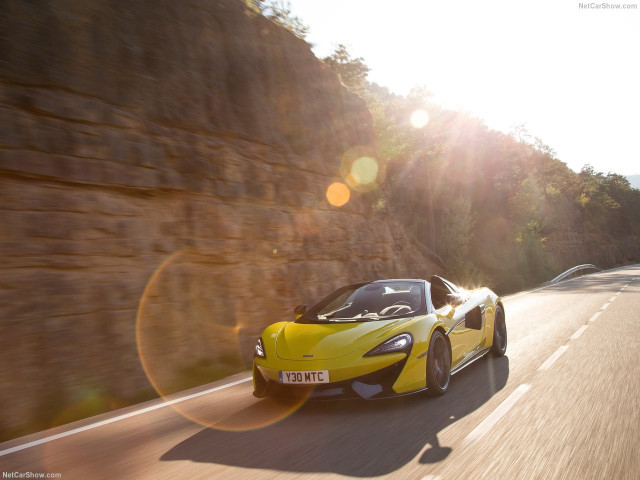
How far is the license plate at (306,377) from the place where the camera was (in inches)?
204

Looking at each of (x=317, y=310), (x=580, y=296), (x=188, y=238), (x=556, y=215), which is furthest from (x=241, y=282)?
(x=556, y=215)

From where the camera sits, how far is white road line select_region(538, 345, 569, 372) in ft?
23.6

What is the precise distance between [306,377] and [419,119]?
34211 mm

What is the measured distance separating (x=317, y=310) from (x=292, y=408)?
1.56 meters

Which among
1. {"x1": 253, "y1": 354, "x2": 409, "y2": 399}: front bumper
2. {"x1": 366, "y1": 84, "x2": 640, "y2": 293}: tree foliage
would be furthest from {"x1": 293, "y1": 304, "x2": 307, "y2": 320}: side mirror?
{"x1": 366, "y1": 84, "x2": 640, "y2": 293}: tree foliage

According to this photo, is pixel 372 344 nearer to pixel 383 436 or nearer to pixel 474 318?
pixel 383 436

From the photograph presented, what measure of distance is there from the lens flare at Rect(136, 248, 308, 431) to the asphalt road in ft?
0.42

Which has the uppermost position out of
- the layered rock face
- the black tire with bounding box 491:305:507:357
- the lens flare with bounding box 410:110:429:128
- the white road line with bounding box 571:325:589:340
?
the lens flare with bounding box 410:110:429:128

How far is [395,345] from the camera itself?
17.7 ft

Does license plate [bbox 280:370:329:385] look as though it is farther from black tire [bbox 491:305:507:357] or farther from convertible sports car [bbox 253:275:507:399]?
black tire [bbox 491:305:507:357]

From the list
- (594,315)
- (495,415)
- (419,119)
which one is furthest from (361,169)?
(419,119)

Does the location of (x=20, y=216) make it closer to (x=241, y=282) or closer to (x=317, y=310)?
(x=317, y=310)

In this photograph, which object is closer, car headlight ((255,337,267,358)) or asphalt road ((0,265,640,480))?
asphalt road ((0,265,640,480))

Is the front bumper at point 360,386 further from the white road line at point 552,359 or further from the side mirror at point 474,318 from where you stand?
the white road line at point 552,359
